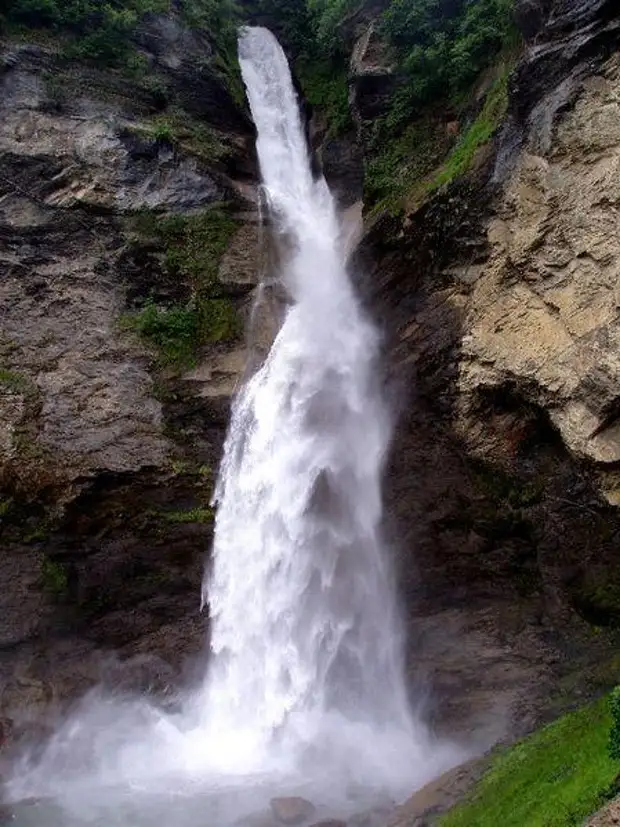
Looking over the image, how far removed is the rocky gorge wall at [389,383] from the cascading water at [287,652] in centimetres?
67

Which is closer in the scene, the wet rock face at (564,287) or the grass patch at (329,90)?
the wet rock face at (564,287)

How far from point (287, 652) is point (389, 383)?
6.80 meters

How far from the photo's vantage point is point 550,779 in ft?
31.6

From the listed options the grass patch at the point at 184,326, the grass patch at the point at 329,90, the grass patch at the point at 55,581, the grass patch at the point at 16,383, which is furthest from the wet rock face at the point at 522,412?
the grass patch at the point at 329,90

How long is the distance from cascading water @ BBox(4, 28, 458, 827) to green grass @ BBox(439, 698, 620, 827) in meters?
2.81

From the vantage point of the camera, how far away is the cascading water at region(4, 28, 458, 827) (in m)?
13.7

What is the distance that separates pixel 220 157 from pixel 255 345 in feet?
25.8

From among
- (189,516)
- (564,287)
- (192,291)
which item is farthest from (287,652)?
(192,291)

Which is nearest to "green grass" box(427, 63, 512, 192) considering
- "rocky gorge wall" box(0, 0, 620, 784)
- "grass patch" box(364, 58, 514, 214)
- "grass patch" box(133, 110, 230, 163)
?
"grass patch" box(364, 58, 514, 214)

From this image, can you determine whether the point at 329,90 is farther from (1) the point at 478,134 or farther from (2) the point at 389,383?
(2) the point at 389,383

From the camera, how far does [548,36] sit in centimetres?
1540

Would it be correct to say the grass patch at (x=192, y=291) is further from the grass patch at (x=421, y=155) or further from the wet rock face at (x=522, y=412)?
the wet rock face at (x=522, y=412)

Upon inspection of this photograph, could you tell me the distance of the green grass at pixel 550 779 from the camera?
8.40 m

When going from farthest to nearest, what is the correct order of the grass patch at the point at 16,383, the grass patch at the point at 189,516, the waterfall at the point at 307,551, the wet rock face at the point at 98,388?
the grass patch at the point at 16,383, the grass patch at the point at 189,516, the wet rock face at the point at 98,388, the waterfall at the point at 307,551
